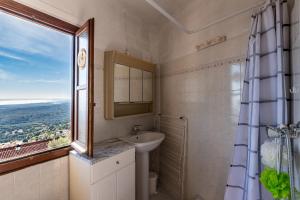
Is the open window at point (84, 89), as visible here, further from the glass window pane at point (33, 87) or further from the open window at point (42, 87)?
the glass window pane at point (33, 87)

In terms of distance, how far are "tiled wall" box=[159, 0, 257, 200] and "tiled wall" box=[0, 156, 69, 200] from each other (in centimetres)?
136

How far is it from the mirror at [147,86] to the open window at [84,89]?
0.93 metres

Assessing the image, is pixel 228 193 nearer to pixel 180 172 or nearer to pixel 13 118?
pixel 180 172

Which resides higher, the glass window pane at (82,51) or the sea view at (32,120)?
the glass window pane at (82,51)

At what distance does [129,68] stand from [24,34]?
3.43ft

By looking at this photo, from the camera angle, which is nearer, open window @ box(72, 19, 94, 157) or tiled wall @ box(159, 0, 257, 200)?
open window @ box(72, 19, 94, 157)

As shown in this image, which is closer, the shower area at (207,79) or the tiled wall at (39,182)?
the tiled wall at (39,182)

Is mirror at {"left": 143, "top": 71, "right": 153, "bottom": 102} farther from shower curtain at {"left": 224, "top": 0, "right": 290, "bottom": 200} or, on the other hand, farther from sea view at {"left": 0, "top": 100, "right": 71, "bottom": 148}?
shower curtain at {"left": 224, "top": 0, "right": 290, "bottom": 200}

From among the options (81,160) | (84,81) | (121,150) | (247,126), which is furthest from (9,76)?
(247,126)

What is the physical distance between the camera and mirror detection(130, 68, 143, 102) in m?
2.09

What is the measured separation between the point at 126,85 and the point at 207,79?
0.94 m

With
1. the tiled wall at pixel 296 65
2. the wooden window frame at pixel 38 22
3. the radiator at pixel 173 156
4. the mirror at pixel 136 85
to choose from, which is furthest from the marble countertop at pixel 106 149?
the tiled wall at pixel 296 65

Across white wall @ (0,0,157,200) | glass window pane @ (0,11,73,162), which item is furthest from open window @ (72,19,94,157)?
white wall @ (0,0,157,200)

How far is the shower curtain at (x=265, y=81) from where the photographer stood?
1003 mm
